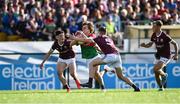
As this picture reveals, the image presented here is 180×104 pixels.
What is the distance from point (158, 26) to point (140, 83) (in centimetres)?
528

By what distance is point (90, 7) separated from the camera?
3362cm

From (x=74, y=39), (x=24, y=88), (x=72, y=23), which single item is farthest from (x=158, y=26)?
(x=72, y=23)

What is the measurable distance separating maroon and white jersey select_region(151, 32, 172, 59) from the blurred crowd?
7568 millimetres

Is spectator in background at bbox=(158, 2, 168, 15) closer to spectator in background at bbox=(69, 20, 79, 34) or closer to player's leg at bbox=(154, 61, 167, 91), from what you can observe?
spectator in background at bbox=(69, 20, 79, 34)

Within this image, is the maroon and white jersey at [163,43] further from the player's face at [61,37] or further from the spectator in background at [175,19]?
the spectator in background at [175,19]

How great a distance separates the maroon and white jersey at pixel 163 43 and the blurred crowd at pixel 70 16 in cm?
757

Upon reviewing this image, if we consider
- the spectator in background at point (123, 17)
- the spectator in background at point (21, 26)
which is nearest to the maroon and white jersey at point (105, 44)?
the spectator in background at point (21, 26)

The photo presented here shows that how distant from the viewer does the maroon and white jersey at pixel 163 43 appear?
78.2 feet

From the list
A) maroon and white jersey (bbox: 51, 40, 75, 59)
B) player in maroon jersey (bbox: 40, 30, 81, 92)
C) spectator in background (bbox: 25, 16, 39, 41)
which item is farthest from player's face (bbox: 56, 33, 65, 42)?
spectator in background (bbox: 25, 16, 39, 41)

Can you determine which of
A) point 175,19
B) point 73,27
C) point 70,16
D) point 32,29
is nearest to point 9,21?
point 32,29

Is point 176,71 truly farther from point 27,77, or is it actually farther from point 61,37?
point 61,37

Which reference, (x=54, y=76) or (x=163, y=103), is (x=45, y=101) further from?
(x=54, y=76)

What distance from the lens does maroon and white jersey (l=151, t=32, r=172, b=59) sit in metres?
23.8

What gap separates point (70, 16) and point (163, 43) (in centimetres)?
901
